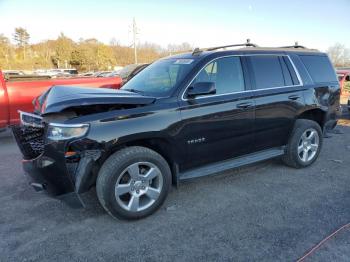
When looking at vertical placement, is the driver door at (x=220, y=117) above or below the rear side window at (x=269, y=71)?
below

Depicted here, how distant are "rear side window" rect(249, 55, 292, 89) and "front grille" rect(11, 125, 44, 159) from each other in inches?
113

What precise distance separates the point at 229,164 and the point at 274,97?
1206mm

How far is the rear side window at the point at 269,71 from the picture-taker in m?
4.40

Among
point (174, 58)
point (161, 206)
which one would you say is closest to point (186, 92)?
point (174, 58)

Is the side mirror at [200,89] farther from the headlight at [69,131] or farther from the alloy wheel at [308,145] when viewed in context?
the alloy wheel at [308,145]

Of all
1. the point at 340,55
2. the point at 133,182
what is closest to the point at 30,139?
the point at 133,182

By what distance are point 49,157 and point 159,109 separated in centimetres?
126

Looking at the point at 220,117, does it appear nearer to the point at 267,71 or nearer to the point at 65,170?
the point at 267,71

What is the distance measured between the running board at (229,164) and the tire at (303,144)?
0.21 m

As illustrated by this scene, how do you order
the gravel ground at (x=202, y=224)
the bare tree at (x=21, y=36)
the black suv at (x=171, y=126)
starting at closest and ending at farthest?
the gravel ground at (x=202, y=224)
the black suv at (x=171, y=126)
the bare tree at (x=21, y=36)

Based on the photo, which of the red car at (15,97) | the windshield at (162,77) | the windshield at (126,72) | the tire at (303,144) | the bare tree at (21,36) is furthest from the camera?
the bare tree at (21,36)

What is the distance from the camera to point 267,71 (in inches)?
179

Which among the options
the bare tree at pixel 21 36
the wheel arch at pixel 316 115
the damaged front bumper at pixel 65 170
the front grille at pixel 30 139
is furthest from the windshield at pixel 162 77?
the bare tree at pixel 21 36

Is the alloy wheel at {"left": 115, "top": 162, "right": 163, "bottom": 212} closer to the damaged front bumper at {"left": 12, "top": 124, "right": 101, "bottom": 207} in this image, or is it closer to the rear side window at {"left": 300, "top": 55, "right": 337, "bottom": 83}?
the damaged front bumper at {"left": 12, "top": 124, "right": 101, "bottom": 207}
